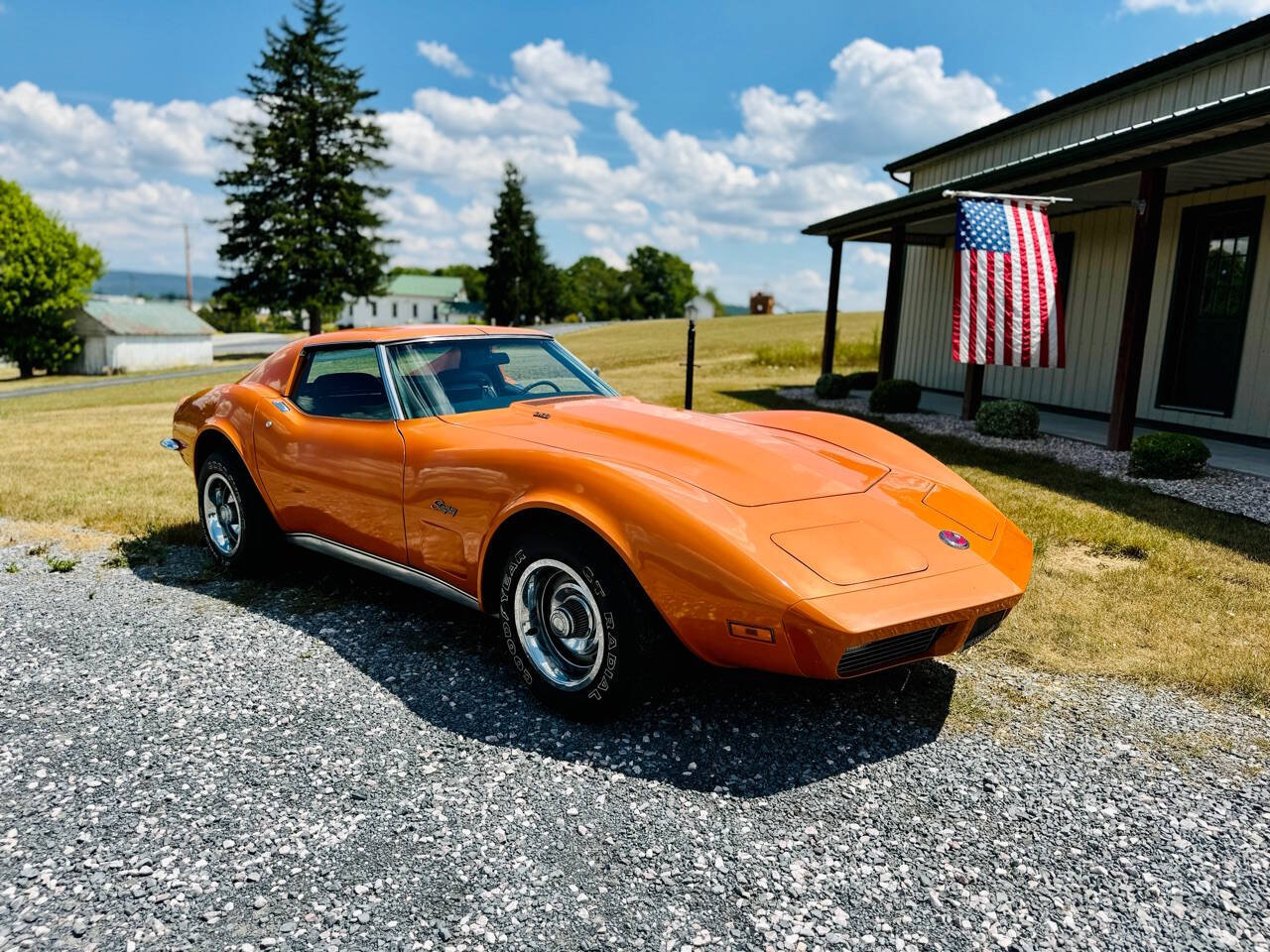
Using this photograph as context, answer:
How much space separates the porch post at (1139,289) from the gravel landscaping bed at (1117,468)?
1.94 ft

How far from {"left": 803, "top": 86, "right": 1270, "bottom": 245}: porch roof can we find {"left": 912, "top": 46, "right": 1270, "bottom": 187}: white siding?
123cm

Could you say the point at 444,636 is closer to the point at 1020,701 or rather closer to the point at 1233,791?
the point at 1020,701

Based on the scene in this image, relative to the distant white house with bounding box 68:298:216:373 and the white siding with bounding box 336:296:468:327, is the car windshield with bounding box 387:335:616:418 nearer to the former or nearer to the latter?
the distant white house with bounding box 68:298:216:373

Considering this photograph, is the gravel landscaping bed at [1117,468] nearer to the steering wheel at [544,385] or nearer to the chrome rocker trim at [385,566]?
the steering wheel at [544,385]

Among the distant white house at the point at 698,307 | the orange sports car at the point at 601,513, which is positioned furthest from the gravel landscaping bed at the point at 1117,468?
the orange sports car at the point at 601,513

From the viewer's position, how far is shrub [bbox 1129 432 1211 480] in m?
7.49

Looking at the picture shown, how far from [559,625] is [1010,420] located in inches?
326

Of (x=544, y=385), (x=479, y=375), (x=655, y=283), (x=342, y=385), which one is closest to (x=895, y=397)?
(x=544, y=385)

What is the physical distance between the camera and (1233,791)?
2.78 meters

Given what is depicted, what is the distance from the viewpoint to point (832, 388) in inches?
569

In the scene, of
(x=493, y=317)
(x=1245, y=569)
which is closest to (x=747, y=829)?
(x=1245, y=569)

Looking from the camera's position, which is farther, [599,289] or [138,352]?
[599,289]

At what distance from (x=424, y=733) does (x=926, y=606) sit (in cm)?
183

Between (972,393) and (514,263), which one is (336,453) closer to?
(972,393)
